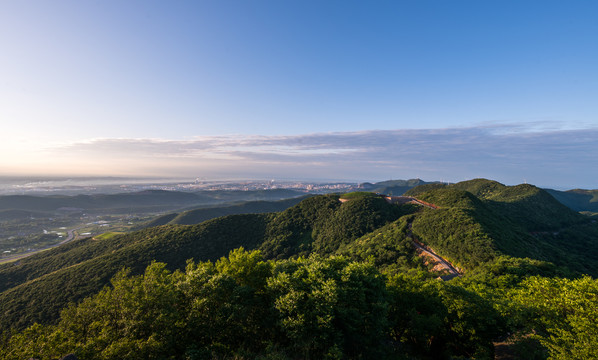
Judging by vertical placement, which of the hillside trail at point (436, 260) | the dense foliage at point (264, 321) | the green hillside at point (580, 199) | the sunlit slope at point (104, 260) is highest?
the dense foliage at point (264, 321)

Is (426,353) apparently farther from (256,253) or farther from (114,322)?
(114,322)

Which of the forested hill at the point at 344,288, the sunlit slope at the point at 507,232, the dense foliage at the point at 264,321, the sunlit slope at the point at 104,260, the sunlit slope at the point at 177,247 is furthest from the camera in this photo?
the sunlit slope at the point at 177,247

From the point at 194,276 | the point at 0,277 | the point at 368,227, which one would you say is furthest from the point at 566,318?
the point at 0,277

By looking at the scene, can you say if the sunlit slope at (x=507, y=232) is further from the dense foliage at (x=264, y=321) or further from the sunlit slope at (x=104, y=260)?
the sunlit slope at (x=104, y=260)

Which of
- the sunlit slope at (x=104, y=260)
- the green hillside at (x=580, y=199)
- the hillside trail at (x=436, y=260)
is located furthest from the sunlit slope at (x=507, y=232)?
the green hillside at (x=580, y=199)

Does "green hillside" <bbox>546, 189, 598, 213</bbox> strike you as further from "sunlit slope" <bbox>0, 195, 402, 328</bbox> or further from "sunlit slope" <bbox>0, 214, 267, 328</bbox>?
"sunlit slope" <bbox>0, 214, 267, 328</bbox>

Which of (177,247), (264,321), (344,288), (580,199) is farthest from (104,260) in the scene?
(580,199)

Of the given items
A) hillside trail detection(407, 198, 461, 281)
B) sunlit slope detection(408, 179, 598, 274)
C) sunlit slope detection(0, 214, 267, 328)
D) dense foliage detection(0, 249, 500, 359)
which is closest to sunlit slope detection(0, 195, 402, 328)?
sunlit slope detection(0, 214, 267, 328)

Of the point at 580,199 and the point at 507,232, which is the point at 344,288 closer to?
the point at 507,232
